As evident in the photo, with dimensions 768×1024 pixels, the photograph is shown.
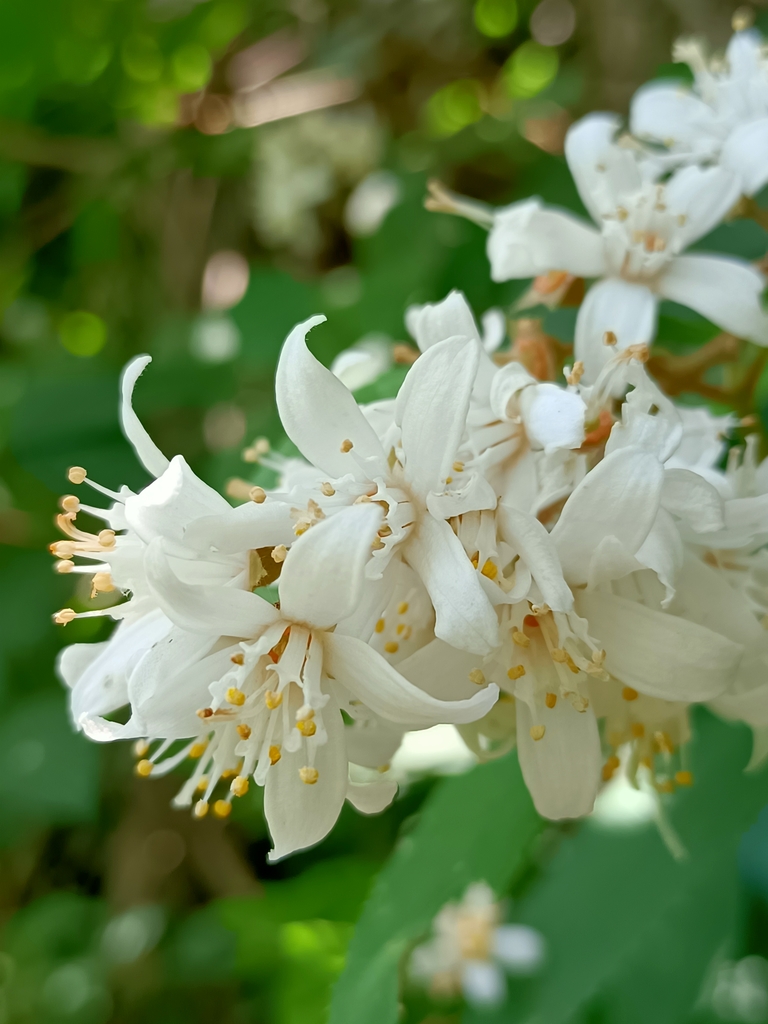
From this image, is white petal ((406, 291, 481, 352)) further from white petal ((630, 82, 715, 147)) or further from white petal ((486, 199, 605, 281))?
white petal ((630, 82, 715, 147))

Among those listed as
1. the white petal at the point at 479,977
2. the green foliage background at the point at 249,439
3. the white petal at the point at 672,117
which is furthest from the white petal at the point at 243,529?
the white petal at the point at 479,977

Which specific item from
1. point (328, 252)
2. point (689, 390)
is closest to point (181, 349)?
point (328, 252)

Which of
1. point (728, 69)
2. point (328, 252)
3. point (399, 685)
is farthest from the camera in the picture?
A: point (328, 252)

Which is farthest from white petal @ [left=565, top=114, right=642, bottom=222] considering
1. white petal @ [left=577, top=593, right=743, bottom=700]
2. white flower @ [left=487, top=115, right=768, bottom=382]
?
white petal @ [left=577, top=593, right=743, bottom=700]

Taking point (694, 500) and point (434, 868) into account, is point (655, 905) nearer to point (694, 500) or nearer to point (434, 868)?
point (434, 868)

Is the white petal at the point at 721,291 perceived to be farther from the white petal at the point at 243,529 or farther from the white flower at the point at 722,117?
the white petal at the point at 243,529

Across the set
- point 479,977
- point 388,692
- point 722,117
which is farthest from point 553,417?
point 479,977

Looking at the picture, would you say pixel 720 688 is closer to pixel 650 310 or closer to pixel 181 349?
pixel 650 310
